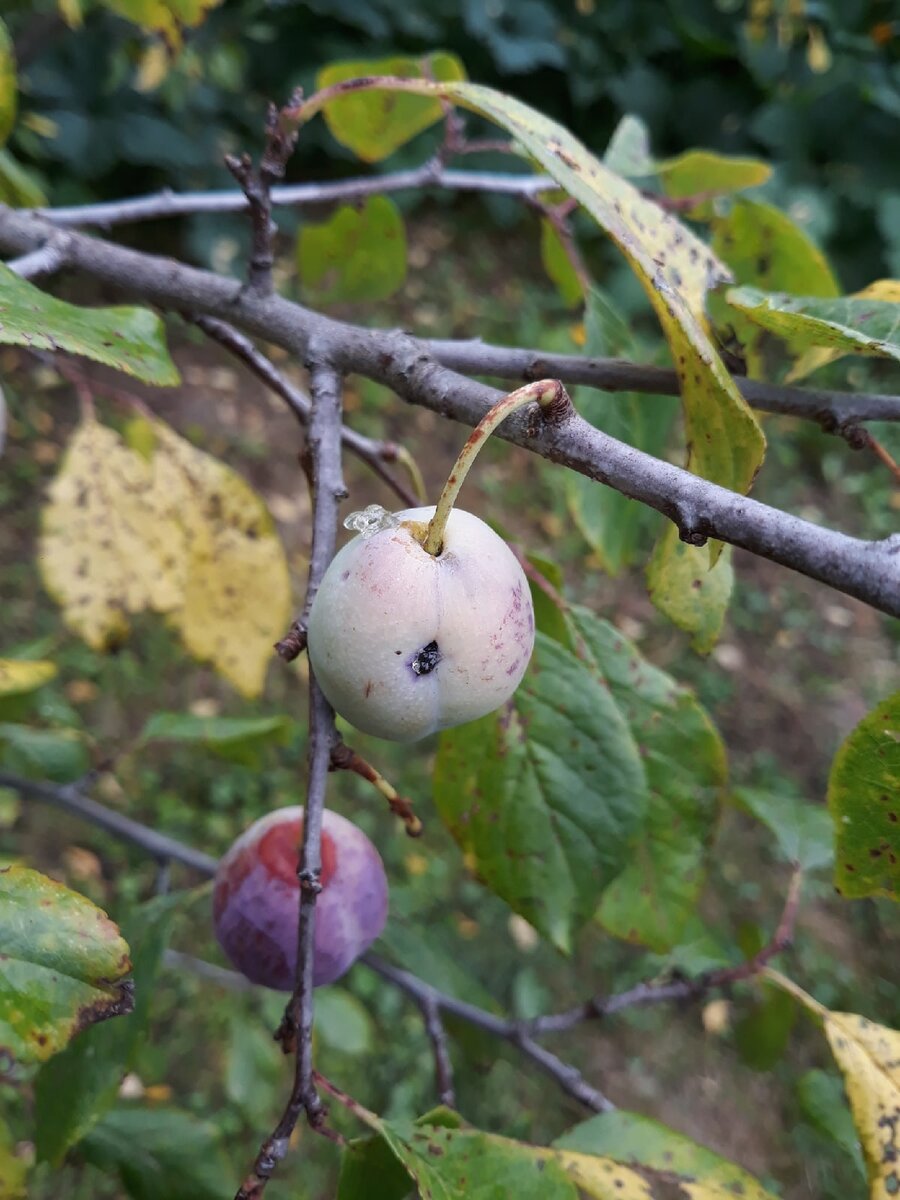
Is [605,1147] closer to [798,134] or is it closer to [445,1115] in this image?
[445,1115]

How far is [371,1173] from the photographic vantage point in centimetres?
61

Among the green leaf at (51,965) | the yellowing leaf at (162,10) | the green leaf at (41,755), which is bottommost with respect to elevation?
the green leaf at (41,755)

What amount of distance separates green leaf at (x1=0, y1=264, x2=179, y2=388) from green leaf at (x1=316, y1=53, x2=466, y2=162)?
527mm

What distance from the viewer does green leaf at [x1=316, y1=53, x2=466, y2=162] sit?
1.02 meters

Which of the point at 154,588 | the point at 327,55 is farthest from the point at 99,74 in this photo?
the point at 154,588

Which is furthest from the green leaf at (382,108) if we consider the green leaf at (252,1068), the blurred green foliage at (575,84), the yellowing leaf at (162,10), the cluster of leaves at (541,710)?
the blurred green foliage at (575,84)

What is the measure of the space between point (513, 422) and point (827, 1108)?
1008mm

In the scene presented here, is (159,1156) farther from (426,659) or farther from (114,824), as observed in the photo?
(426,659)

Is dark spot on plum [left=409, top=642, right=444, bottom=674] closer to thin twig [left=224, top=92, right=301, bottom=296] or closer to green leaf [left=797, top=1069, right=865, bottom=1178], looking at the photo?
A: thin twig [left=224, top=92, right=301, bottom=296]

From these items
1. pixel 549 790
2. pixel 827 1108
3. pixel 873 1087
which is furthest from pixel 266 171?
pixel 827 1108

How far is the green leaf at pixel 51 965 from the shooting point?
1.51ft

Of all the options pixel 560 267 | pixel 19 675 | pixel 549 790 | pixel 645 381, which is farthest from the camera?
pixel 560 267

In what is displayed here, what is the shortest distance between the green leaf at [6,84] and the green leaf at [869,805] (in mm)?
913

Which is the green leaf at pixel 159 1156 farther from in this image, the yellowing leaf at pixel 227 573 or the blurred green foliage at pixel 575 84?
the blurred green foliage at pixel 575 84
